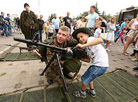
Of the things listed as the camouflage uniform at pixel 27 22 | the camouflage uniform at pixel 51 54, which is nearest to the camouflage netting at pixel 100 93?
the camouflage uniform at pixel 51 54

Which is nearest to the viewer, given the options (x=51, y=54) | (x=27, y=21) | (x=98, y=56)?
(x=98, y=56)

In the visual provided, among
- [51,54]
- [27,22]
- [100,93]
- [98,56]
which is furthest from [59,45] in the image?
[27,22]

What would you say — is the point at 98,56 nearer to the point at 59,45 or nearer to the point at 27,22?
the point at 59,45

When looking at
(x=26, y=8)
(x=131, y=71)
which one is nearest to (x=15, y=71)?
(x=26, y=8)

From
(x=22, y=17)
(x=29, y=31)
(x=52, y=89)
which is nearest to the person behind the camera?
(x=52, y=89)

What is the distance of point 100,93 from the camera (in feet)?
6.38

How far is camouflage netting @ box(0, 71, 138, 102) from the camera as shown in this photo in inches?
68.5

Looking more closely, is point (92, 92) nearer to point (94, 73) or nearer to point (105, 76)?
point (94, 73)

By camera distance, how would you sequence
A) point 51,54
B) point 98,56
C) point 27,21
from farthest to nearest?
1. point 27,21
2. point 51,54
3. point 98,56

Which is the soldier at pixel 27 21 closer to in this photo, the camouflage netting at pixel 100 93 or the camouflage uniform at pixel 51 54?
the camouflage uniform at pixel 51 54

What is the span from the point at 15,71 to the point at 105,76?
2678 mm

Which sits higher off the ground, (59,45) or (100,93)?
(59,45)

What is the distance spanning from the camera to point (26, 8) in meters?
4.00

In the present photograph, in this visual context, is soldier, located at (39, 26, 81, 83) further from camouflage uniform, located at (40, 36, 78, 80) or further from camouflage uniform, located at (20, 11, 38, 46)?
camouflage uniform, located at (20, 11, 38, 46)
